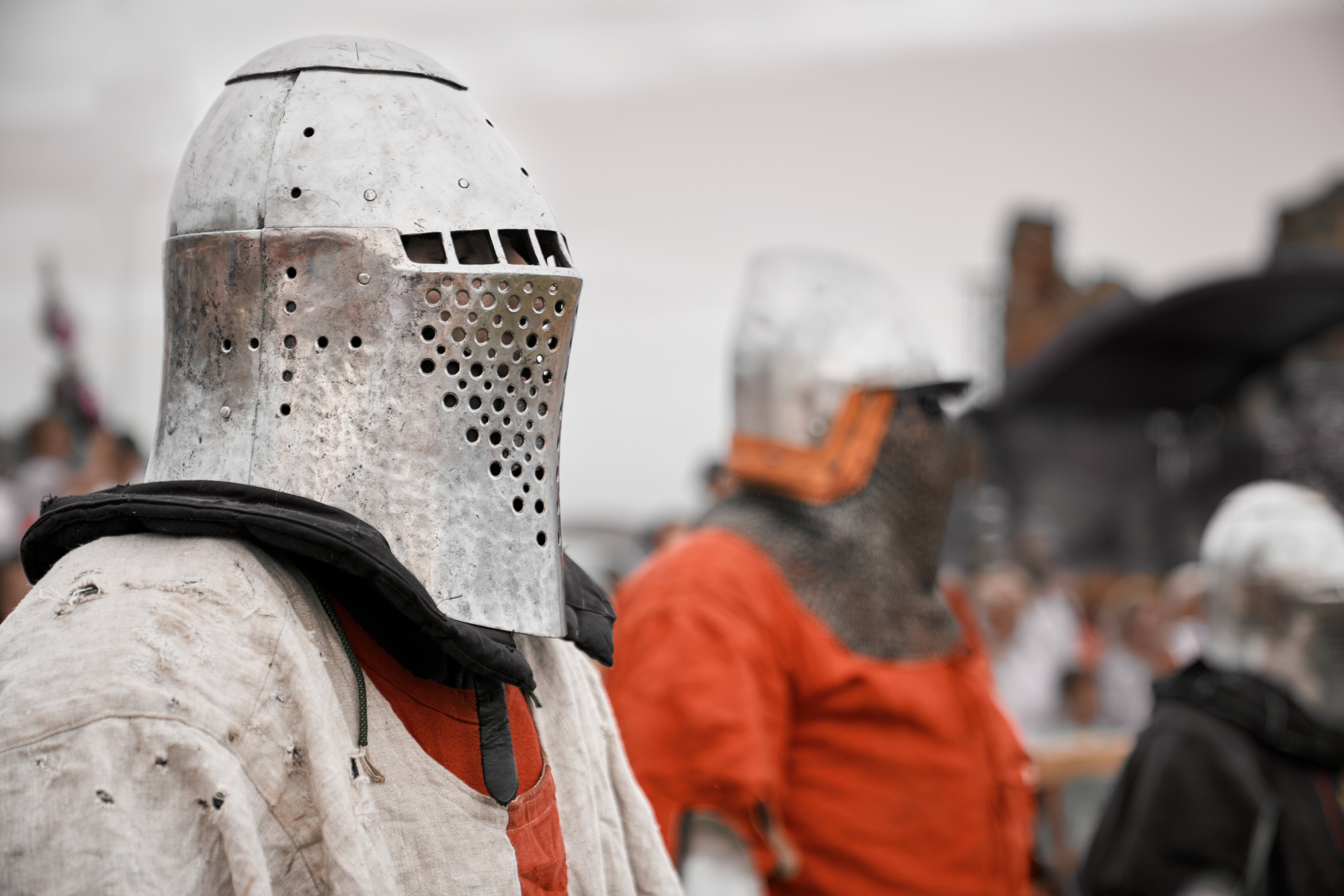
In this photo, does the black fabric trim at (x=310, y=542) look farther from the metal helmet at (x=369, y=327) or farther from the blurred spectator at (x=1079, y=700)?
the blurred spectator at (x=1079, y=700)

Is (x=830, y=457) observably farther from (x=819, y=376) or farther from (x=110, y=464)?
(x=110, y=464)

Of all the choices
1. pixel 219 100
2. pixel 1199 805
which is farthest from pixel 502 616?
pixel 1199 805

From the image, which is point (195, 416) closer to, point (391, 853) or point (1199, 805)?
point (391, 853)

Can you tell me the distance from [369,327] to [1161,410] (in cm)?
1679

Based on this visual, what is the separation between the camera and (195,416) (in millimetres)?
1604

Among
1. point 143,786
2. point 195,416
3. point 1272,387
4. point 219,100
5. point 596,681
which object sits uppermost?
point 219,100

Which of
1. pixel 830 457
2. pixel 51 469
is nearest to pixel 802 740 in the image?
pixel 830 457

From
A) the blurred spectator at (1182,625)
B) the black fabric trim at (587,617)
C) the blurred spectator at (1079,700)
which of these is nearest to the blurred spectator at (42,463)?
the black fabric trim at (587,617)

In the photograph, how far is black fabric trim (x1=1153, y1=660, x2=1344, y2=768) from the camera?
3229 mm

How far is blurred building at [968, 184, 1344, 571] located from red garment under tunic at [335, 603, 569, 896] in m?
12.7

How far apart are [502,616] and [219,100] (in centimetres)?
85

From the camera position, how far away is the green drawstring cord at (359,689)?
1.49 m

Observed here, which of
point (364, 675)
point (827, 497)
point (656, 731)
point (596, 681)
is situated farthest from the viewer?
point (827, 497)

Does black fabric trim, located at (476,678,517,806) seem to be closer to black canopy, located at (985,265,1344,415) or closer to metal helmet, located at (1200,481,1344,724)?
metal helmet, located at (1200,481,1344,724)
